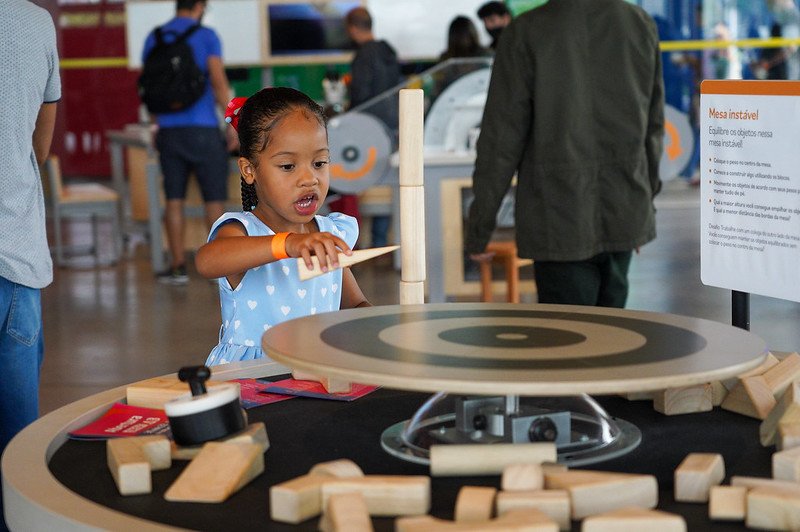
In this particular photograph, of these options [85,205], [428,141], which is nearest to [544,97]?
[428,141]

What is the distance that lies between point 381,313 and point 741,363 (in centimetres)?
62

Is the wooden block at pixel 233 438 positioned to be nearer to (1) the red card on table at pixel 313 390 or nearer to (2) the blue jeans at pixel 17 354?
(1) the red card on table at pixel 313 390

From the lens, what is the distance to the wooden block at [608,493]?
53.7 inches

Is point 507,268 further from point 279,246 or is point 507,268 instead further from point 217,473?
point 217,473

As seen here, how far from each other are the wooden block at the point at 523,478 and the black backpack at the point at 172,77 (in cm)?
598

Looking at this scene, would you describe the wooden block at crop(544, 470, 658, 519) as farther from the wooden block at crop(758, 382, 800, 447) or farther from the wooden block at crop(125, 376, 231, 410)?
the wooden block at crop(125, 376, 231, 410)

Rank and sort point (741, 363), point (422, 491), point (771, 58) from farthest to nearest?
point (771, 58), point (741, 363), point (422, 491)

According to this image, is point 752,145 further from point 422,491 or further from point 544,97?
point 544,97

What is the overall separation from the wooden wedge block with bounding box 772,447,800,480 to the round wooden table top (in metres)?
0.12

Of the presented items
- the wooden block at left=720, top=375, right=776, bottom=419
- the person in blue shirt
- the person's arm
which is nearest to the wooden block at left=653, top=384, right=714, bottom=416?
the wooden block at left=720, top=375, right=776, bottom=419

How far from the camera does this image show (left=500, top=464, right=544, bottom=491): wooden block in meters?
1.40

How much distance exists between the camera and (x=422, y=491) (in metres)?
1.39

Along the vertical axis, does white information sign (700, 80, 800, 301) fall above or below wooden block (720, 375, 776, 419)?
above

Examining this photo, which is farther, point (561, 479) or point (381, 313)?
point (381, 313)
